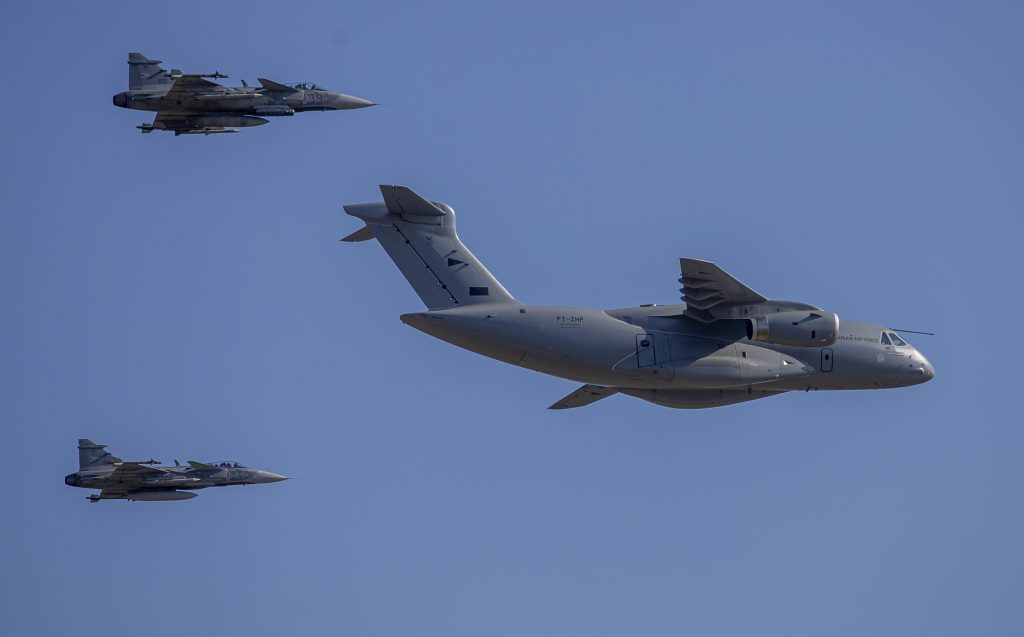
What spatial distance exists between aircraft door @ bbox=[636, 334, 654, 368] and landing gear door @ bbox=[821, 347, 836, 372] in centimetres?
384

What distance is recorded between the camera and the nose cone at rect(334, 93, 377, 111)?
34156 mm

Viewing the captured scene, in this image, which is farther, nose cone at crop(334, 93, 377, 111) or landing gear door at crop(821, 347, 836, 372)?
nose cone at crop(334, 93, 377, 111)

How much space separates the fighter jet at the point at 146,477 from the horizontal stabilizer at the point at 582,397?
12420 millimetres

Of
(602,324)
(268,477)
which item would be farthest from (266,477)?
(602,324)

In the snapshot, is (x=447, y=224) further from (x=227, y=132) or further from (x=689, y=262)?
(x=227, y=132)

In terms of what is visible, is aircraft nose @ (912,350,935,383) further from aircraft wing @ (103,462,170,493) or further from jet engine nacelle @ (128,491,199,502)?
aircraft wing @ (103,462,170,493)

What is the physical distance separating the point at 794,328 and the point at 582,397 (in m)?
5.36

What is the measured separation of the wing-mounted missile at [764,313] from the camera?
27484 mm

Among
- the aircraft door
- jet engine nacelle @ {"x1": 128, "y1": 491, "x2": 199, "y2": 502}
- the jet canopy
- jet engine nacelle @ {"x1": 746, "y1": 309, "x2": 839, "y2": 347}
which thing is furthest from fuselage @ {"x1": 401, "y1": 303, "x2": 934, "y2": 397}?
jet engine nacelle @ {"x1": 128, "y1": 491, "x2": 199, "y2": 502}

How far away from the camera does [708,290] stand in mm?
27469

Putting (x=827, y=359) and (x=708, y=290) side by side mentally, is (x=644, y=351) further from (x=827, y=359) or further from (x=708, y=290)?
(x=827, y=359)

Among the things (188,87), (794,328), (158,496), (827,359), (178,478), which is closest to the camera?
(794,328)

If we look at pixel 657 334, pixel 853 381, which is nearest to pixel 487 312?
pixel 657 334

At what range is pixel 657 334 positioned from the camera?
91.0ft
